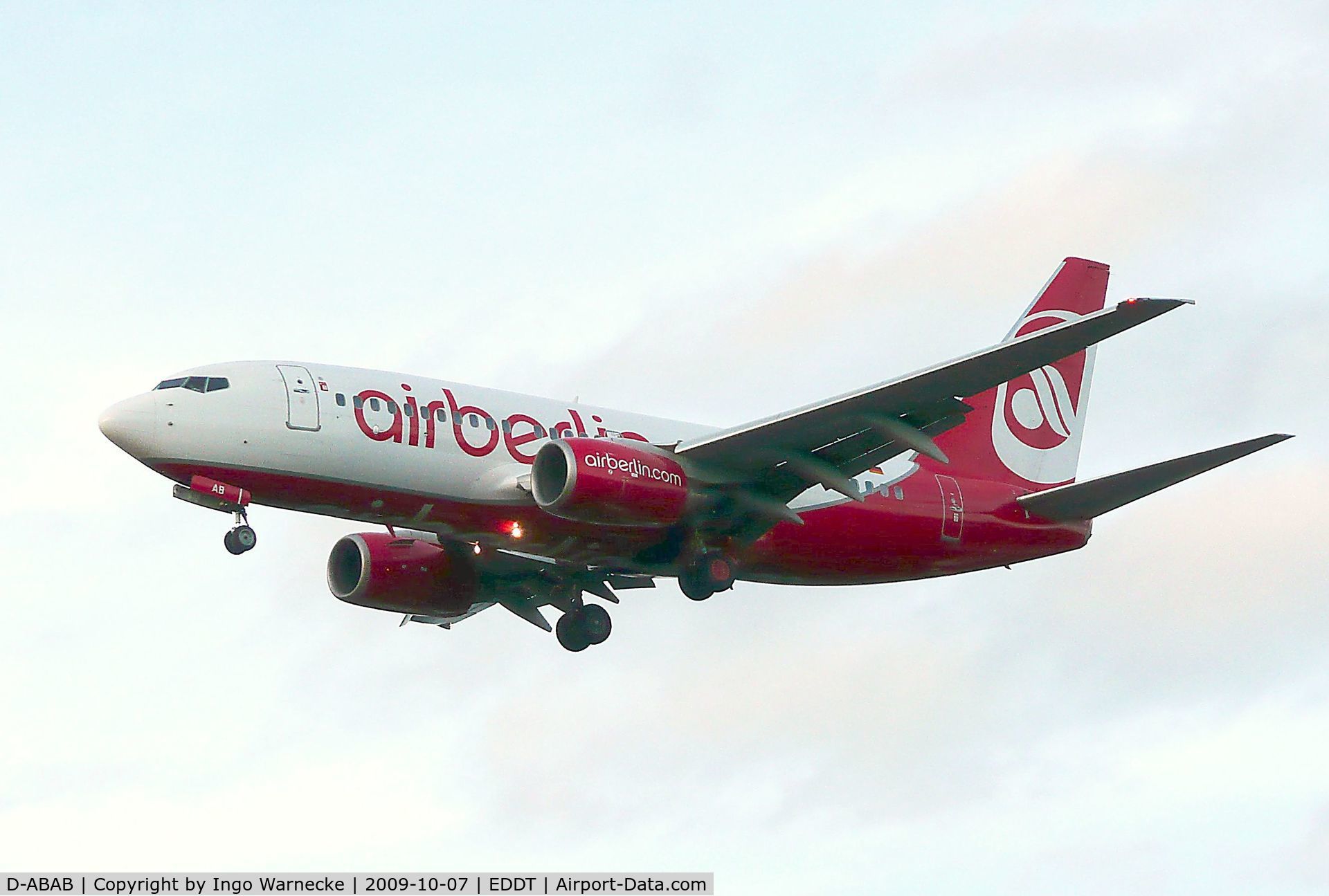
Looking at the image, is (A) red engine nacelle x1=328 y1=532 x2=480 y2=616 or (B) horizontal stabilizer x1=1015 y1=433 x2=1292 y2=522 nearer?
(B) horizontal stabilizer x1=1015 y1=433 x2=1292 y2=522

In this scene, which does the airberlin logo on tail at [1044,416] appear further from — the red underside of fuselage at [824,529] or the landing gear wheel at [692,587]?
the landing gear wheel at [692,587]

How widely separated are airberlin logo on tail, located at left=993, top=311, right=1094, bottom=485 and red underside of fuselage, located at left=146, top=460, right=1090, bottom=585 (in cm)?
147

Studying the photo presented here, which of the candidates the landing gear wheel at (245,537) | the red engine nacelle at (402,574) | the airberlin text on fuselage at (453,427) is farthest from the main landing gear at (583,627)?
the landing gear wheel at (245,537)

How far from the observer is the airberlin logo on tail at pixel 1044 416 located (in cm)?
4247

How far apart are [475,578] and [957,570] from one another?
1025 centimetres

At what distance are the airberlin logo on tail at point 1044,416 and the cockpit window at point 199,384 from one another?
16.9 m

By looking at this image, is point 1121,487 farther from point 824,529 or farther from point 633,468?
point 633,468

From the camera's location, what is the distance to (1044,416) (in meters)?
43.6

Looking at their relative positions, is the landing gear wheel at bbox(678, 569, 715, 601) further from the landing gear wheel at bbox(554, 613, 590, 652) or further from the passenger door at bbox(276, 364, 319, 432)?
the passenger door at bbox(276, 364, 319, 432)

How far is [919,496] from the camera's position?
131 ft

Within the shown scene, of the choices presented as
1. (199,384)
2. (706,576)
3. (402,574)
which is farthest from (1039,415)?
(199,384)

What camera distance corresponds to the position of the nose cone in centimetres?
3366

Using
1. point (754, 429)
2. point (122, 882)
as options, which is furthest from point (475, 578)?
point (122, 882)

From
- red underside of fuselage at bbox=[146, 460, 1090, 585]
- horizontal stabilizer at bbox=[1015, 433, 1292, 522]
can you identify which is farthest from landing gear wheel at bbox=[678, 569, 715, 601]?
horizontal stabilizer at bbox=[1015, 433, 1292, 522]
